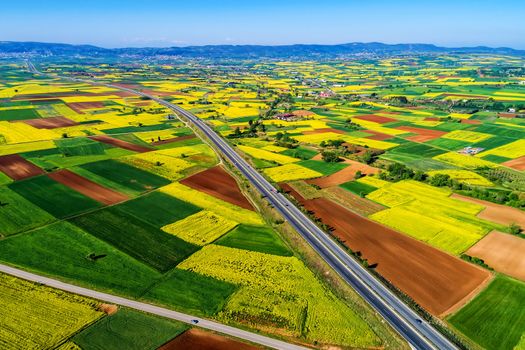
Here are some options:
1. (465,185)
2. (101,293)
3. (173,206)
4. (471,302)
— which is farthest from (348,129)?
(101,293)

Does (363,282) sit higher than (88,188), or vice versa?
(88,188)

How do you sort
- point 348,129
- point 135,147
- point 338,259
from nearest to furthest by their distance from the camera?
point 338,259
point 135,147
point 348,129

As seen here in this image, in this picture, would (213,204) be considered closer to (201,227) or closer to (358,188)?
(201,227)

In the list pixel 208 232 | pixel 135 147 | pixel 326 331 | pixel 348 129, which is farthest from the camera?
pixel 348 129

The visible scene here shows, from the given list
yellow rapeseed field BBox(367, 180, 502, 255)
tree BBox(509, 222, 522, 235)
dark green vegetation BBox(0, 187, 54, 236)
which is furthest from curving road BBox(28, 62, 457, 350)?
dark green vegetation BBox(0, 187, 54, 236)

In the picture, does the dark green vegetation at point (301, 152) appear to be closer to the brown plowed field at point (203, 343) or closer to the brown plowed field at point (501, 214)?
the brown plowed field at point (501, 214)

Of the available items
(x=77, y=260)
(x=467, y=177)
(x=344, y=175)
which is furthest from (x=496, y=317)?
(x=467, y=177)

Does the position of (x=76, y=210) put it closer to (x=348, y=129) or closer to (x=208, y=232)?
(x=208, y=232)
